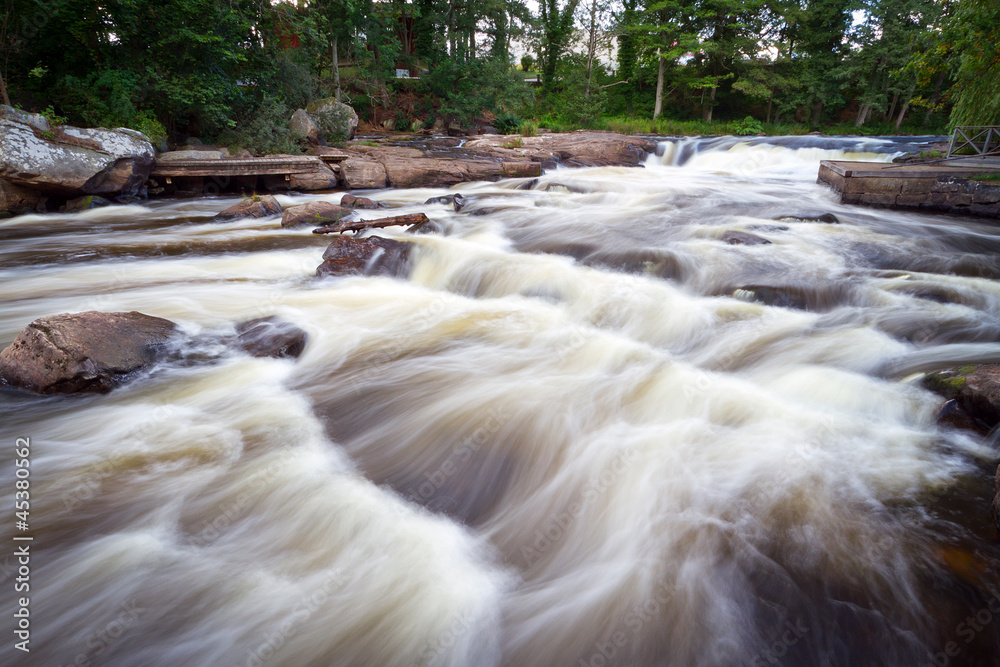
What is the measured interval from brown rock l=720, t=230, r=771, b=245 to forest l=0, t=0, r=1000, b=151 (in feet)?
24.0

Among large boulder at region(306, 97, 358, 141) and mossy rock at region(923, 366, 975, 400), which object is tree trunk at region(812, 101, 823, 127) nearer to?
large boulder at region(306, 97, 358, 141)

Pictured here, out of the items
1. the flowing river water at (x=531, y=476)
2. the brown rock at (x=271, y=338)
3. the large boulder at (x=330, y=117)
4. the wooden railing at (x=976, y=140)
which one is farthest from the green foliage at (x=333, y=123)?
the wooden railing at (x=976, y=140)

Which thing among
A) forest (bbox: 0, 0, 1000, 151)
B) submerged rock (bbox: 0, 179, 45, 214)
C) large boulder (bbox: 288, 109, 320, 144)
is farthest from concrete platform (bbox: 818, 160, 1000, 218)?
submerged rock (bbox: 0, 179, 45, 214)

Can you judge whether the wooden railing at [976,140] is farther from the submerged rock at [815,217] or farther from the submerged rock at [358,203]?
the submerged rock at [358,203]

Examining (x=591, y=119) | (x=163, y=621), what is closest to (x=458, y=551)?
(x=163, y=621)

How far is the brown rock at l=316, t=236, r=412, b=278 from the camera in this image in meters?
6.00

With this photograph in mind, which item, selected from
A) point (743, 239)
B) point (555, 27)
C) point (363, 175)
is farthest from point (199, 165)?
point (555, 27)

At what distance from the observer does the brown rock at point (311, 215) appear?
806cm

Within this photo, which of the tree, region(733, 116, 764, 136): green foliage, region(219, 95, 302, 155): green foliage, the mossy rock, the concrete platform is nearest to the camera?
the mossy rock

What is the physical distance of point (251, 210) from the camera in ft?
28.6

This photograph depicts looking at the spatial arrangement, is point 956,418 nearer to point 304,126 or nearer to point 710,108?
point 304,126

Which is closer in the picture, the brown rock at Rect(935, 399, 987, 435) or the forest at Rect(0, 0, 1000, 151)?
the brown rock at Rect(935, 399, 987, 435)

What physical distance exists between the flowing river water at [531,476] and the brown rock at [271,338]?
118 millimetres

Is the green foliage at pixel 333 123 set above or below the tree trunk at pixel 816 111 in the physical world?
below
